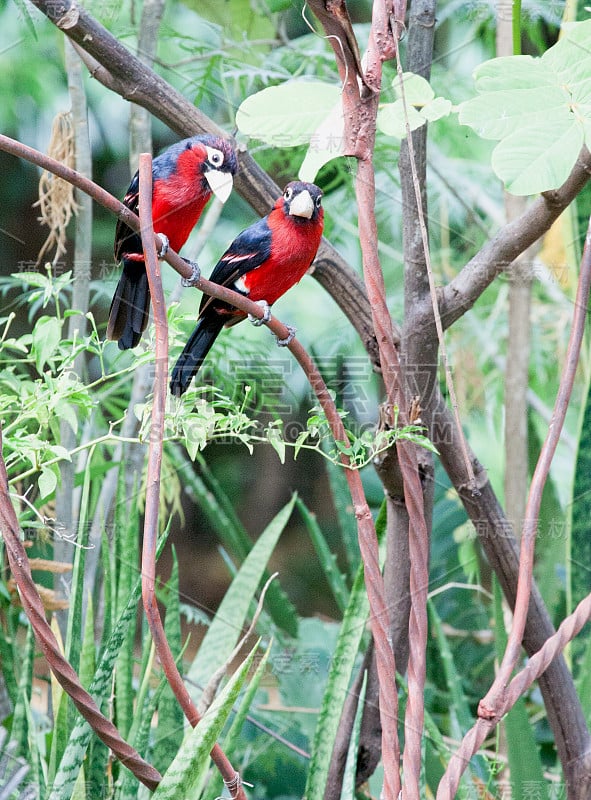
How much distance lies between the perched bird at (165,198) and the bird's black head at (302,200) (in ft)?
0.19

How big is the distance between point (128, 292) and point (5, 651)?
43 cm

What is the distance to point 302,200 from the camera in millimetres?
596

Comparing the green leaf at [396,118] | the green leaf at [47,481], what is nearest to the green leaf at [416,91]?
the green leaf at [396,118]

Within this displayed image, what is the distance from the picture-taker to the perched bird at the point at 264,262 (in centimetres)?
60

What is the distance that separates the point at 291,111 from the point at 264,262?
0.52 ft

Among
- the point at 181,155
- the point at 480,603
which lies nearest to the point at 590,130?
the point at 181,155

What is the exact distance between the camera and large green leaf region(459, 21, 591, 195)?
438mm

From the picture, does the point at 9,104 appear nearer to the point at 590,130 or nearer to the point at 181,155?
the point at 181,155

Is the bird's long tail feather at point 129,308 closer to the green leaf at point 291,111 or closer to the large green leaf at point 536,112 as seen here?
the green leaf at point 291,111

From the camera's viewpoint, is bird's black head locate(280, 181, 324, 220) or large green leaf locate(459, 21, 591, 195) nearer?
large green leaf locate(459, 21, 591, 195)

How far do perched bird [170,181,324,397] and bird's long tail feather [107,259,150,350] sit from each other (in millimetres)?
44

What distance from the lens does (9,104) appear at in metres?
0.67

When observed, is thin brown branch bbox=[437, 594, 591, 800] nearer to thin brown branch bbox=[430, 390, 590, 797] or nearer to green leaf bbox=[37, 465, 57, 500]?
thin brown branch bbox=[430, 390, 590, 797]

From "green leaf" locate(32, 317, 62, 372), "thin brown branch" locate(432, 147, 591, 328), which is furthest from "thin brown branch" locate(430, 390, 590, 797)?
"green leaf" locate(32, 317, 62, 372)
